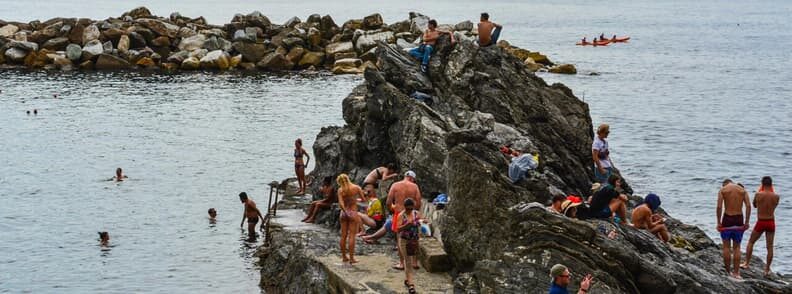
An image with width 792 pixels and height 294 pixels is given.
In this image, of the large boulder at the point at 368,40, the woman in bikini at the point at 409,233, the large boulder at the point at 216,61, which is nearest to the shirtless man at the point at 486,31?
the woman in bikini at the point at 409,233

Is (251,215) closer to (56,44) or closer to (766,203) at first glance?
(766,203)

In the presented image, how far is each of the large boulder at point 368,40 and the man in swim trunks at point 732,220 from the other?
65.5 metres

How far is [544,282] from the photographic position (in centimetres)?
1775

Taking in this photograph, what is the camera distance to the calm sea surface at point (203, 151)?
108 feet

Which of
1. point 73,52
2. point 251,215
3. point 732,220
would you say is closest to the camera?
point 732,220

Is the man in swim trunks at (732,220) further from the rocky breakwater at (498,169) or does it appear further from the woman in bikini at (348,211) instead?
the woman in bikini at (348,211)

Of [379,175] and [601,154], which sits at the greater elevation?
[601,154]

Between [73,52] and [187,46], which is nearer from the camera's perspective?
[73,52]

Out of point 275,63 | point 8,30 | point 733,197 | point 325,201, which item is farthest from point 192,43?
point 733,197

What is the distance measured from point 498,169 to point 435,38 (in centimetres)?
1114

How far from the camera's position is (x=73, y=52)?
86.4 meters

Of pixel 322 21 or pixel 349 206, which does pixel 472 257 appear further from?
pixel 322 21

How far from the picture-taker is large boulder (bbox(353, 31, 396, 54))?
88150 millimetres

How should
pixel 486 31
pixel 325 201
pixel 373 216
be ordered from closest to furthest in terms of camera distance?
pixel 373 216 < pixel 325 201 < pixel 486 31
